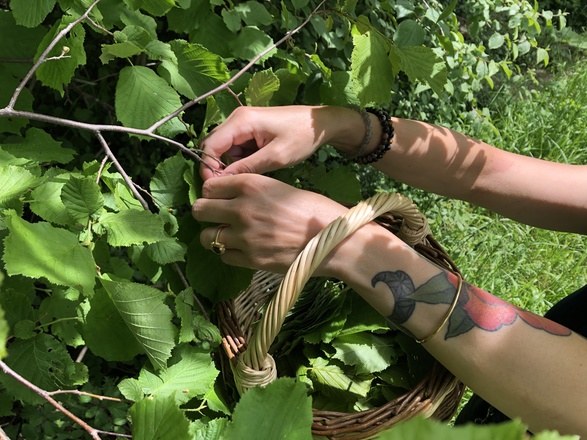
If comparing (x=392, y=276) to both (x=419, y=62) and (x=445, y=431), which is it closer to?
(x=419, y=62)

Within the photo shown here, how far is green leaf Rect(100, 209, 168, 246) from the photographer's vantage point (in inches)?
37.2

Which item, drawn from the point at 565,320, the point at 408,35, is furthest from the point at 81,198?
the point at 565,320

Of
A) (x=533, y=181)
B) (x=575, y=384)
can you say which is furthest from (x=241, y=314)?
(x=533, y=181)

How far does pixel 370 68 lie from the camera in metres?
1.19

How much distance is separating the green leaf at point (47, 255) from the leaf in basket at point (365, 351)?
0.86 m

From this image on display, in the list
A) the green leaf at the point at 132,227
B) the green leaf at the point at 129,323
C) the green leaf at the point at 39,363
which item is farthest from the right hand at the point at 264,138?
the green leaf at the point at 39,363

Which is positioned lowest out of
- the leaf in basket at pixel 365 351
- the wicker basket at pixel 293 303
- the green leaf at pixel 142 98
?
the leaf in basket at pixel 365 351

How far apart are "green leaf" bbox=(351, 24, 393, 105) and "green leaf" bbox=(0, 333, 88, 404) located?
77cm

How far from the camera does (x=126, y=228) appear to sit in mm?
966

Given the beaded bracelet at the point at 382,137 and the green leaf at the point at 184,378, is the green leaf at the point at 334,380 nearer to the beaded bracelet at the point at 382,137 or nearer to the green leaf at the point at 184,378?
the green leaf at the point at 184,378

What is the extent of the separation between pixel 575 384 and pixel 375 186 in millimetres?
1996

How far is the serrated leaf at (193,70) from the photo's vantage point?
4.06ft

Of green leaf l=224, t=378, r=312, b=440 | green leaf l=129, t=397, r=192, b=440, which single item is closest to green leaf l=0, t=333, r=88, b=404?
green leaf l=129, t=397, r=192, b=440

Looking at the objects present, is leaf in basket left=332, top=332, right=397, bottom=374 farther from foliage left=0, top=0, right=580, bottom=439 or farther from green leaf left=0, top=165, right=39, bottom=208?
green leaf left=0, top=165, right=39, bottom=208
